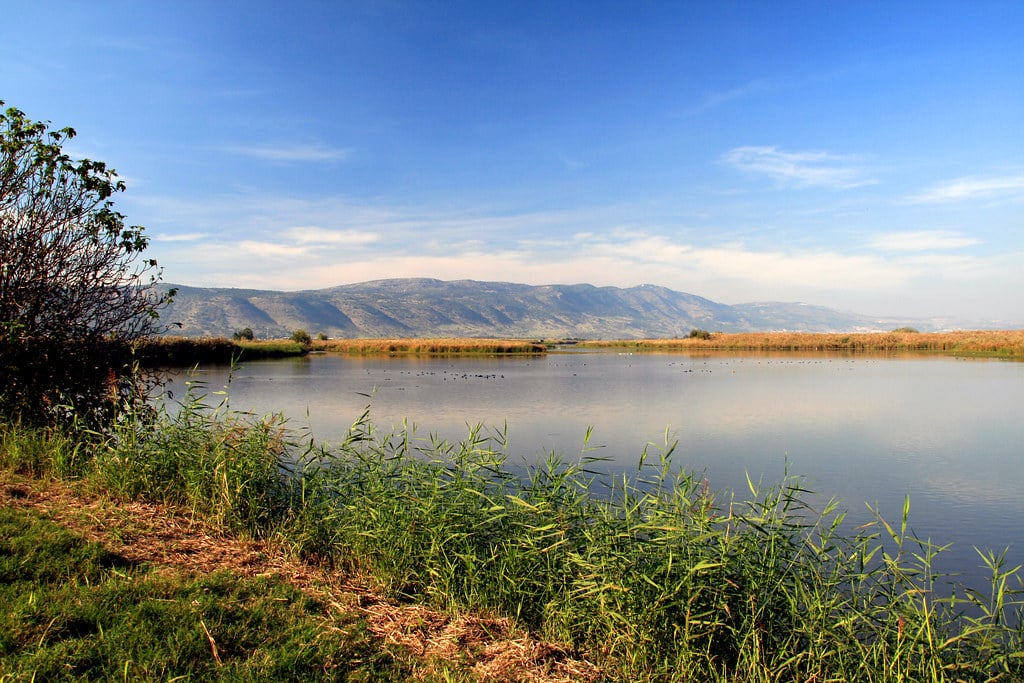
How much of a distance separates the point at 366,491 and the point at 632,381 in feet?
82.4

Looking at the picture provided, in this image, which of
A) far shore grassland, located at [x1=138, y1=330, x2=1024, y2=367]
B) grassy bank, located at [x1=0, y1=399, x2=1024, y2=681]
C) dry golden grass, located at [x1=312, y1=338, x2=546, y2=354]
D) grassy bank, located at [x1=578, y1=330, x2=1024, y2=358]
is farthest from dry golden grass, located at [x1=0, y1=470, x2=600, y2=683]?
grassy bank, located at [x1=578, y1=330, x2=1024, y2=358]

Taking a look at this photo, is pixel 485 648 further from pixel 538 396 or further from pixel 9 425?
pixel 538 396

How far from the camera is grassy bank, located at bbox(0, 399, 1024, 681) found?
4.51 meters

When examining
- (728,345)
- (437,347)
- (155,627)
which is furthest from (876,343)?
(155,627)

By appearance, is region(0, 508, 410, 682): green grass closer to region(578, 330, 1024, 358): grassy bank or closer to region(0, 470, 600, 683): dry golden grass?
region(0, 470, 600, 683): dry golden grass

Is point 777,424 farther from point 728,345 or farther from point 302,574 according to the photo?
point 728,345

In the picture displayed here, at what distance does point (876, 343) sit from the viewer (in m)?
68.9

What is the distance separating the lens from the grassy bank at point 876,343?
58.4 m

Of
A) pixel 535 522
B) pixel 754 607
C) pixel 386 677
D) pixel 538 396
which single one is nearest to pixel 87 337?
pixel 535 522

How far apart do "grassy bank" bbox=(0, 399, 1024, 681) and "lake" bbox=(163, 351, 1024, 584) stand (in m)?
1.18

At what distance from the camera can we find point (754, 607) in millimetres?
4480

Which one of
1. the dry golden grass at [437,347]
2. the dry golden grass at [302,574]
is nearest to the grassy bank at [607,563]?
the dry golden grass at [302,574]

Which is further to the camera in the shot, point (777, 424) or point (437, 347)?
point (437, 347)

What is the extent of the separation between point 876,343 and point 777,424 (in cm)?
6142
